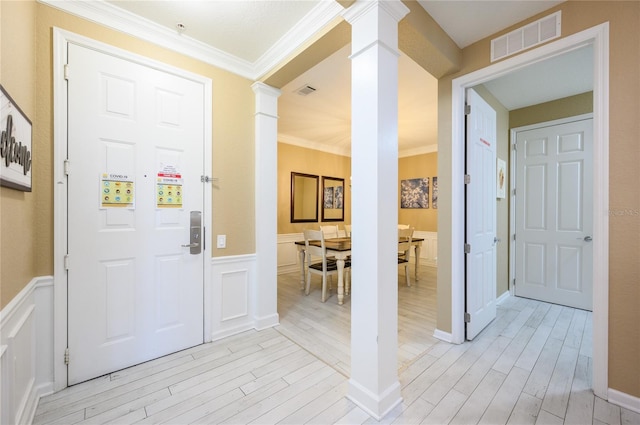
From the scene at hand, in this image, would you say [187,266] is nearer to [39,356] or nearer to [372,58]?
[39,356]

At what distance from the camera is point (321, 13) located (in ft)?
6.27

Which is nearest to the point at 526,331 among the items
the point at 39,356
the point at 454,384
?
the point at 454,384

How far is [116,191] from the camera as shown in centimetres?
198

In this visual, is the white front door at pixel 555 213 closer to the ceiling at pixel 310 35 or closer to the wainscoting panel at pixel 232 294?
the ceiling at pixel 310 35

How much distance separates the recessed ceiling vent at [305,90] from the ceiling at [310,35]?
53mm

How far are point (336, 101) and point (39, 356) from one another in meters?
3.70

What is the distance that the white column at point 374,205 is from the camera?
1.52 meters

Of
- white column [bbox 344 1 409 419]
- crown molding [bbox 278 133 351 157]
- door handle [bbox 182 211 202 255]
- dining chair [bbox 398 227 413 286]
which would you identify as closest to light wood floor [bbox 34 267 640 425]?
white column [bbox 344 1 409 419]

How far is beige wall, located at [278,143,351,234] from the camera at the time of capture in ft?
17.2

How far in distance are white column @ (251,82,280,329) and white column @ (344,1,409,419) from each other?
4.20ft

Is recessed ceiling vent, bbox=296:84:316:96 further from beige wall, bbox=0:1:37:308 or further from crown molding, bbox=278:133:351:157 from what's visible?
beige wall, bbox=0:1:37:308

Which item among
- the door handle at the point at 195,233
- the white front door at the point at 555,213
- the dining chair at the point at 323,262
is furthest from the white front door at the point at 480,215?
the door handle at the point at 195,233

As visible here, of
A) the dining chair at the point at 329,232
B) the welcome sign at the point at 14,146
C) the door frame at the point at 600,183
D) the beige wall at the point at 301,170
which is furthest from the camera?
the beige wall at the point at 301,170

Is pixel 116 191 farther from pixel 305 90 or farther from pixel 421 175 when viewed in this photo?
pixel 421 175
